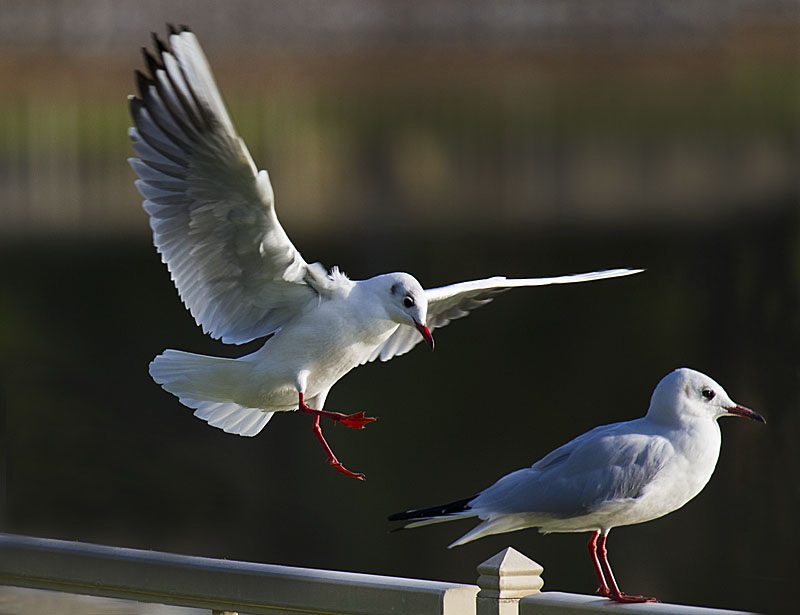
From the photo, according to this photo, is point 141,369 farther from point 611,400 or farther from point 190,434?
point 611,400

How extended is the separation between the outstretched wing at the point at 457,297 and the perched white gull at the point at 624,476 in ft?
3.59

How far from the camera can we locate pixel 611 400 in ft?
35.1

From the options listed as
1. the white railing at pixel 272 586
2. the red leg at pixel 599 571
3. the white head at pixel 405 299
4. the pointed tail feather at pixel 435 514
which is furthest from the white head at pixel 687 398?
the white head at pixel 405 299

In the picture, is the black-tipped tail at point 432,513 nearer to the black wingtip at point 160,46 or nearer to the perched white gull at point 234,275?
the perched white gull at point 234,275

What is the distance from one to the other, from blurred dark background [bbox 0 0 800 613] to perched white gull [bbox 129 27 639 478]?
3.65m

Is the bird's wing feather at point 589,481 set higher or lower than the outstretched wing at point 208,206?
lower

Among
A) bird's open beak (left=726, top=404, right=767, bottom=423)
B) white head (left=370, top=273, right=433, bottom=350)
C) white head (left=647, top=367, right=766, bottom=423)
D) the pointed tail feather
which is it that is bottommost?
the pointed tail feather

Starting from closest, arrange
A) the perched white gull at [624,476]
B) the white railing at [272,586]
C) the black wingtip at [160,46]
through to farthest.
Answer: the white railing at [272,586]
the perched white gull at [624,476]
the black wingtip at [160,46]

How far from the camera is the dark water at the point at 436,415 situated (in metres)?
8.83

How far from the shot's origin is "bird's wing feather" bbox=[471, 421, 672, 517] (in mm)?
3809

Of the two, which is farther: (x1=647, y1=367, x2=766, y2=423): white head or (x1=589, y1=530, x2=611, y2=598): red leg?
(x1=647, y1=367, x2=766, y2=423): white head

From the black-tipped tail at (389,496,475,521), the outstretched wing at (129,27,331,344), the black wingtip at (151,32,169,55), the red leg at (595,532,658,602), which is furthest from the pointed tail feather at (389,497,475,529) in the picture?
the black wingtip at (151,32,169,55)

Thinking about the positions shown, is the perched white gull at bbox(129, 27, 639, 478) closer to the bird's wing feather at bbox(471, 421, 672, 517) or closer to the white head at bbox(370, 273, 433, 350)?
the white head at bbox(370, 273, 433, 350)

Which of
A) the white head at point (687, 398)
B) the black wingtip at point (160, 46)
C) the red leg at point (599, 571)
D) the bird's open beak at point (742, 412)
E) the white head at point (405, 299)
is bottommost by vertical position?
the red leg at point (599, 571)
